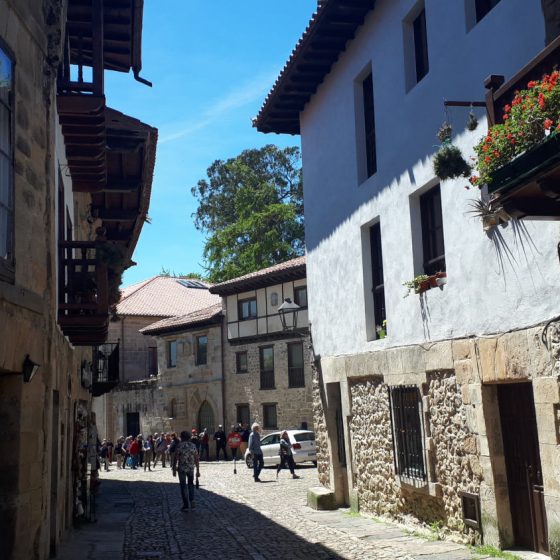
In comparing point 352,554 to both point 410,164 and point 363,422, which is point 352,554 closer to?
point 363,422

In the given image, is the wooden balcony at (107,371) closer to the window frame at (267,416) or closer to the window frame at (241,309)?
the window frame at (267,416)

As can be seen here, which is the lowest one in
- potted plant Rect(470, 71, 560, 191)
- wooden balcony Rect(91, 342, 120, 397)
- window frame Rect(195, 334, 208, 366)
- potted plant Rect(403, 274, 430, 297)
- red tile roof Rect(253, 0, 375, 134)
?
wooden balcony Rect(91, 342, 120, 397)

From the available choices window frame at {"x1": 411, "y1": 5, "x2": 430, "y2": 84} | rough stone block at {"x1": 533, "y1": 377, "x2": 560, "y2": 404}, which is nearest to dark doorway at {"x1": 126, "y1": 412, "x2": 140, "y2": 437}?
window frame at {"x1": 411, "y1": 5, "x2": 430, "y2": 84}

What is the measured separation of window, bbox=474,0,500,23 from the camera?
875 centimetres

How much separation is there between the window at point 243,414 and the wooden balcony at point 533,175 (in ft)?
88.7

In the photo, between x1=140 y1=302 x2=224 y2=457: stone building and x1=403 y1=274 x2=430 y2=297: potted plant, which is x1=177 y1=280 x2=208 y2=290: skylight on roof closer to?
x1=140 y1=302 x2=224 y2=457: stone building

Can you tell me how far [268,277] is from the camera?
31281mm

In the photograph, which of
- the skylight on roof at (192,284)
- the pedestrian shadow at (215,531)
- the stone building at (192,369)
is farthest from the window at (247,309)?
the skylight on roof at (192,284)

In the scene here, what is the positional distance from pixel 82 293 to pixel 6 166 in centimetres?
382

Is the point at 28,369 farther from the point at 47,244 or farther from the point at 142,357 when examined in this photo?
the point at 142,357

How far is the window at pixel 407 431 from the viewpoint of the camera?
10.2 metres

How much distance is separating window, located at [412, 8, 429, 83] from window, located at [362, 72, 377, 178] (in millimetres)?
1789

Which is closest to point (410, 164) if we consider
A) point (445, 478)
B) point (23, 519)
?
point (445, 478)

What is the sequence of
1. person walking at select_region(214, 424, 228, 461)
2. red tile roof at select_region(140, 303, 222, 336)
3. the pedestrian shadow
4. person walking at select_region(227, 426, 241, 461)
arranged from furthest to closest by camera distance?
1. red tile roof at select_region(140, 303, 222, 336)
2. person walking at select_region(214, 424, 228, 461)
3. person walking at select_region(227, 426, 241, 461)
4. the pedestrian shadow
